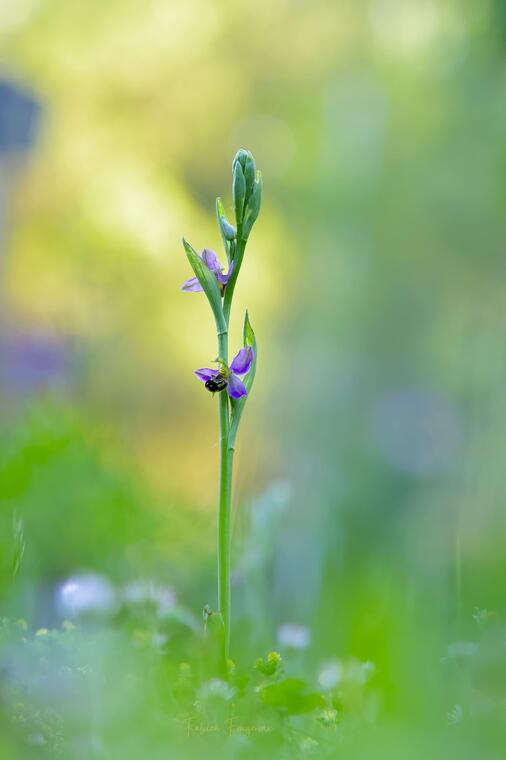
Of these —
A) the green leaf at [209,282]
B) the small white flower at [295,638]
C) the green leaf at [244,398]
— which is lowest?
the small white flower at [295,638]

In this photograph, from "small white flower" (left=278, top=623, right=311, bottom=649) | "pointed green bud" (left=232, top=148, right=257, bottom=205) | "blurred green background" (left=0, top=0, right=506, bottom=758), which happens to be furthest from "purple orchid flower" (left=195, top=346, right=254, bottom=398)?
"blurred green background" (left=0, top=0, right=506, bottom=758)

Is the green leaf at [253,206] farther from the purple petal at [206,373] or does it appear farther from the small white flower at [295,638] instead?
the small white flower at [295,638]

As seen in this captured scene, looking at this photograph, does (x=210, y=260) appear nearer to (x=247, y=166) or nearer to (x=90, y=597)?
(x=247, y=166)

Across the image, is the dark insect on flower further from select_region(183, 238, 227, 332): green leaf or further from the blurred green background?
the blurred green background

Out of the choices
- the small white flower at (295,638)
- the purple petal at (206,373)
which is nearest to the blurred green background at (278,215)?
the small white flower at (295,638)

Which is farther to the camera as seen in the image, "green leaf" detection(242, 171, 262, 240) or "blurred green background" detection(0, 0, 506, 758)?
"blurred green background" detection(0, 0, 506, 758)

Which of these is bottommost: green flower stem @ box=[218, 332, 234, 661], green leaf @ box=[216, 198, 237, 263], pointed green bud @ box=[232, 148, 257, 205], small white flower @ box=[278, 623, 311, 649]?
small white flower @ box=[278, 623, 311, 649]
